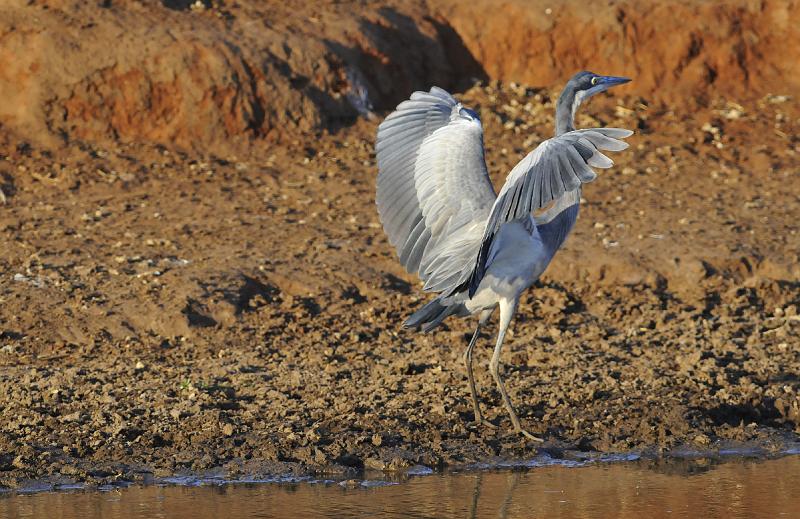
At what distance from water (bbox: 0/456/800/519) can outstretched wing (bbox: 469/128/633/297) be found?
1.27 m

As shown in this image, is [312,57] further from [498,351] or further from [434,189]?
[498,351]

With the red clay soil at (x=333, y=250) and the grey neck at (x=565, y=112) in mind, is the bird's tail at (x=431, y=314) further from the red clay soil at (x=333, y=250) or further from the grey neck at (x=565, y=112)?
the grey neck at (x=565, y=112)

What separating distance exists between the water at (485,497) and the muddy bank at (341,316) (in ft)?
0.82

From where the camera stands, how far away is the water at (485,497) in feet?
Answer: 18.4

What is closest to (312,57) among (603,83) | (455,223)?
(603,83)

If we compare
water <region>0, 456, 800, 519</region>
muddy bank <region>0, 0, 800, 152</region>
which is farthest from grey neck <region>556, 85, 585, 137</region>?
muddy bank <region>0, 0, 800, 152</region>

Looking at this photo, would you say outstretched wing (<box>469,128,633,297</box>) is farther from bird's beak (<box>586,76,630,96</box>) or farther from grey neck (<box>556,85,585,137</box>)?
bird's beak (<box>586,76,630,96</box>)

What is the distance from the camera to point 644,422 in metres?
6.86

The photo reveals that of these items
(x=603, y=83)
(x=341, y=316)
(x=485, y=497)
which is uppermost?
(x=603, y=83)

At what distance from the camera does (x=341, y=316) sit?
27.6ft

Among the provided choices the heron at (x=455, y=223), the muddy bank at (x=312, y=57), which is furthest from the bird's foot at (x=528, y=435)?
the muddy bank at (x=312, y=57)

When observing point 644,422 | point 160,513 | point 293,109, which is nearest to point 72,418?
point 160,513

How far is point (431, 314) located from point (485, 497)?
128cm

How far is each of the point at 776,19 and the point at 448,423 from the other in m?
7.40
